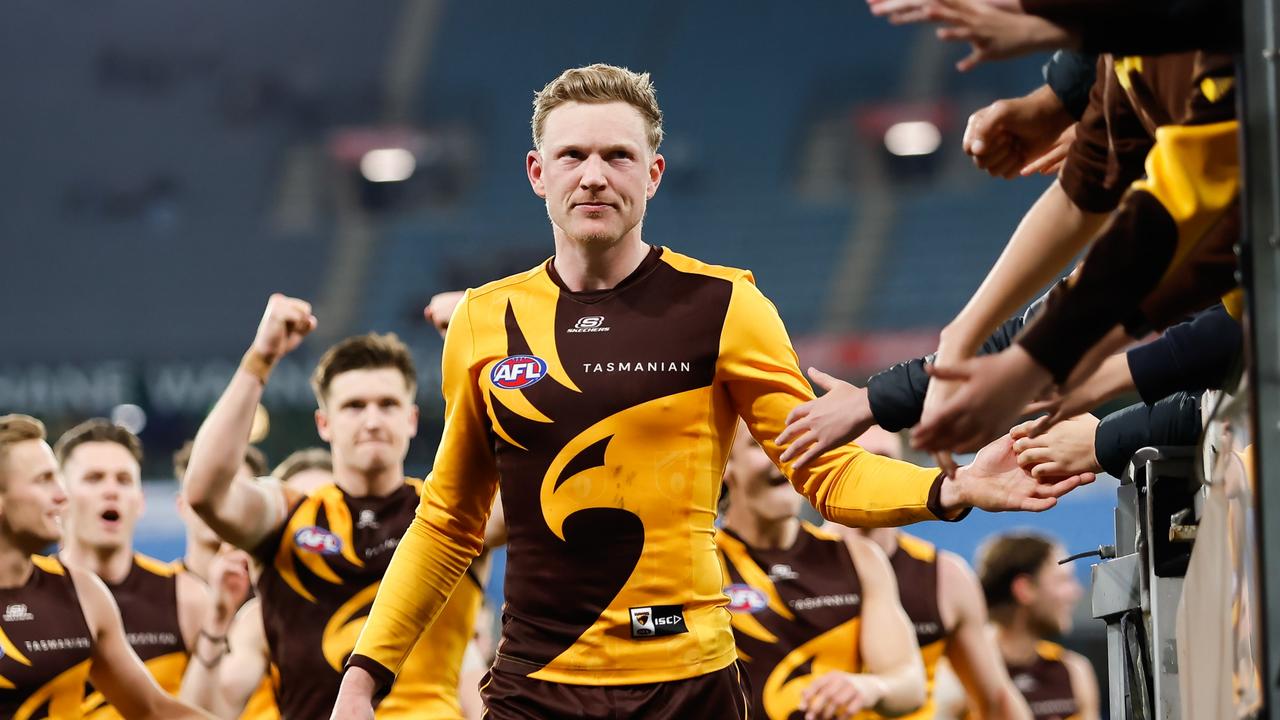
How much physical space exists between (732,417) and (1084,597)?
10119 millimetres

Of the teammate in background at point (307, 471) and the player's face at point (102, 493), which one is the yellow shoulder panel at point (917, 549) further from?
the player's face at point (102, 493)

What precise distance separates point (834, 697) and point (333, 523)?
6.22 ft

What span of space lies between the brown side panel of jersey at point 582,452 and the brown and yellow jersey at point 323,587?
1.68 m

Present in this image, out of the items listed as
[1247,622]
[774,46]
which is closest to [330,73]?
[774,46]

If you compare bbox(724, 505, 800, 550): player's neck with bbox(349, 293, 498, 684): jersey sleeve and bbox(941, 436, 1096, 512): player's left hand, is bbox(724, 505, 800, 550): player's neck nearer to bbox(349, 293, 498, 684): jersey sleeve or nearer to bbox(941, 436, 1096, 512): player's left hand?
bbox(349, 293, 498, 684): jersey sleeve

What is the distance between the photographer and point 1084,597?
1278 centimetres

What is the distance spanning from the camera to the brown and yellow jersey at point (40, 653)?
5.54m

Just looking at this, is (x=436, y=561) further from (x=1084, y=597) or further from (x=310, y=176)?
(x=310, y=176)

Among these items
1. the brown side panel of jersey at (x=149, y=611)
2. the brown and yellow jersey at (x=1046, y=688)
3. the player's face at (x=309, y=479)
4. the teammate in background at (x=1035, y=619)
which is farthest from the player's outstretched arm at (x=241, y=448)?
the brown and yellow jersey at (x=1046, y=688)

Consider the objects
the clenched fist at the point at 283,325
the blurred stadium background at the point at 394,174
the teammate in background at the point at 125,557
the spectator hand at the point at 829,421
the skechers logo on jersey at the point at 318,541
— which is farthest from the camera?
the blurred stadium background at the point at 394,174

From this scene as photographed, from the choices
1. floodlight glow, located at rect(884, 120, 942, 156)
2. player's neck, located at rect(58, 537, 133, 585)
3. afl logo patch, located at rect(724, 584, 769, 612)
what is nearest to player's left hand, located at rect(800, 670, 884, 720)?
afl logo patch, located at rect(724, 584, 769, 612)

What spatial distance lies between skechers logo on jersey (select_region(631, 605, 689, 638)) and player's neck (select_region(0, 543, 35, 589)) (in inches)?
133

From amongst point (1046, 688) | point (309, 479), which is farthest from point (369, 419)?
point (1046, 688)

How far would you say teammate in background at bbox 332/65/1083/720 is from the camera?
129 inches
